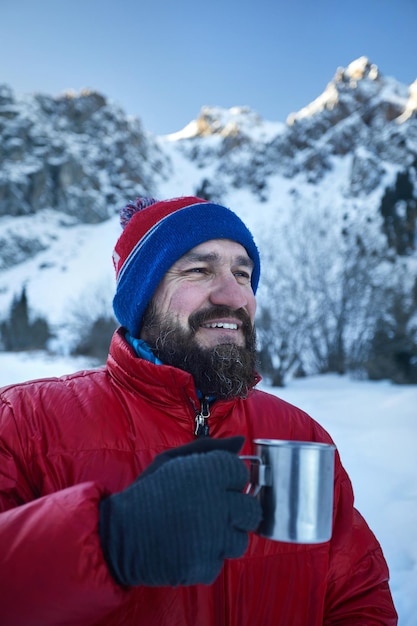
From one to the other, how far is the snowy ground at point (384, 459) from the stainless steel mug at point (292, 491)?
168 centimetres

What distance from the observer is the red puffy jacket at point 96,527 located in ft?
2.23

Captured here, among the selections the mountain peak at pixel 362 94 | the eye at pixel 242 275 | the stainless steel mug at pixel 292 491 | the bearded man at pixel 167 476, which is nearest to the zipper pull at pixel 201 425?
the bearded man at pixel 167 476

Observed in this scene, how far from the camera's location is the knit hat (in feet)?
4.43

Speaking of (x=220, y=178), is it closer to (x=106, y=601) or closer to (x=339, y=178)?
(x=339, y=178)

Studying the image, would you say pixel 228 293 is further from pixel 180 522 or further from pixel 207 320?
pixel 180 522

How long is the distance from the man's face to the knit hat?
0.12 ft

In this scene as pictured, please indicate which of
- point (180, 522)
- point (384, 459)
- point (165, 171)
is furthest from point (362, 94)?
point (180, 522)

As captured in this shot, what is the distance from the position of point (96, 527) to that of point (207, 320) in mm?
710

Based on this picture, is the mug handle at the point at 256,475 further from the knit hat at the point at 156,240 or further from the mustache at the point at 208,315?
the knit hat at the point at 156,240

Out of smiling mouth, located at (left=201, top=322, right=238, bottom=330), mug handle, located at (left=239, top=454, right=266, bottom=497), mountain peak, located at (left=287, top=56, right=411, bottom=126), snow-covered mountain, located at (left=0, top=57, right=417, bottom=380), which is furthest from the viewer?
mountain peak, located at (left=287, top=56, right=411, bottom=126)

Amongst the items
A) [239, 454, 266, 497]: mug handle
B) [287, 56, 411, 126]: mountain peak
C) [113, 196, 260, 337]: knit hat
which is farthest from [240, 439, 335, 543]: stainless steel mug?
[287, 56, 411, 126]: mountain peak

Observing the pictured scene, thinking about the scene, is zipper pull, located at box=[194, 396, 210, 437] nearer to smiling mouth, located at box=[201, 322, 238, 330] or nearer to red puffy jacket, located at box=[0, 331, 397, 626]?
red puffy jacket, located at box=[0, 331, 397, 626]

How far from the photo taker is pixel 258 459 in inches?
31.5

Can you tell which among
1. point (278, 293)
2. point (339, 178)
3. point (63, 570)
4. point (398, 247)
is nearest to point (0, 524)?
point (63, 570)
